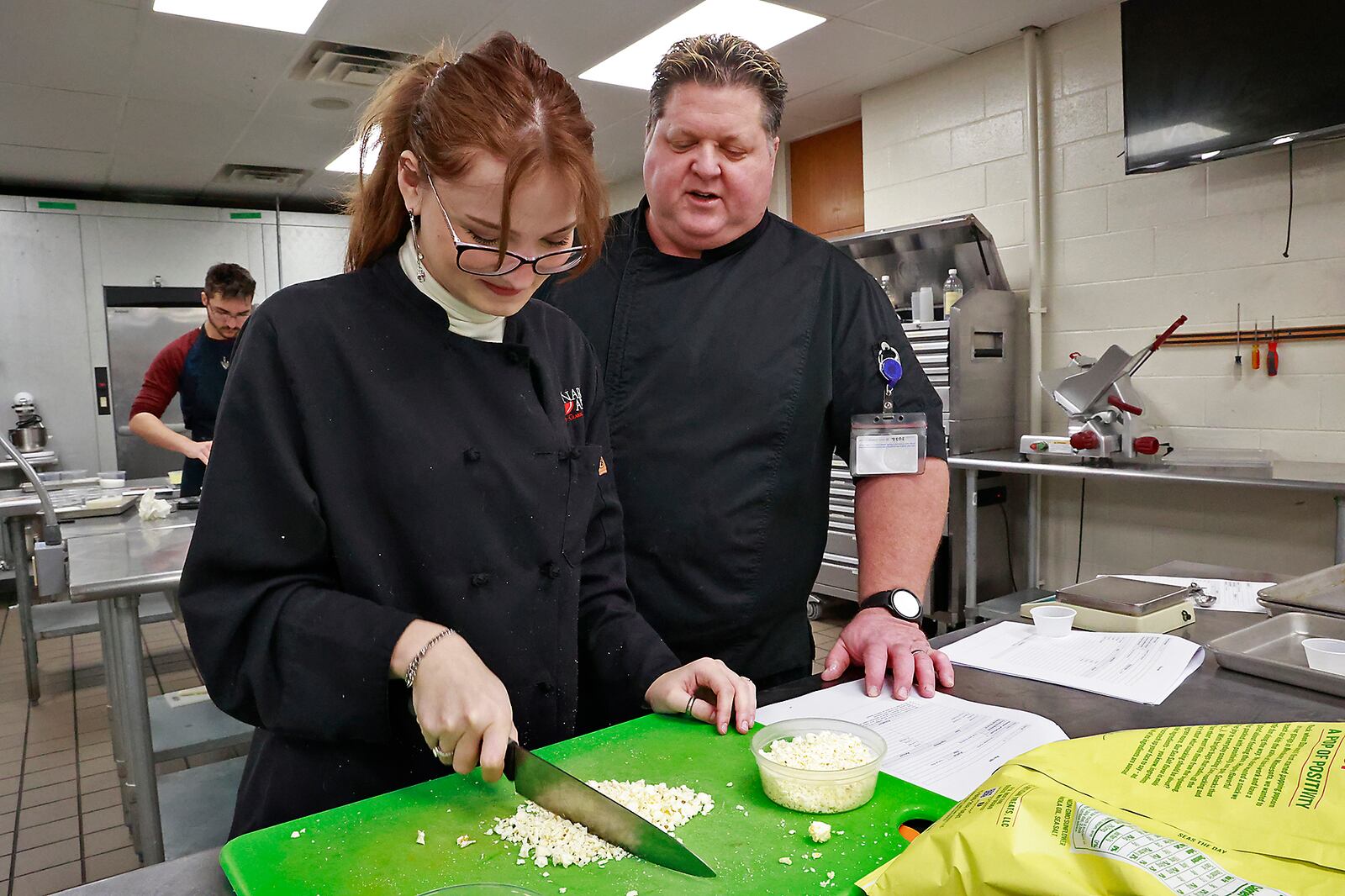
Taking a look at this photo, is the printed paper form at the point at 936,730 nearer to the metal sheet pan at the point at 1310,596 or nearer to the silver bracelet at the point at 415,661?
the silver bracelet at the point at 415,661

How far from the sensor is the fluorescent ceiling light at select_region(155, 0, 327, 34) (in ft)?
13.0

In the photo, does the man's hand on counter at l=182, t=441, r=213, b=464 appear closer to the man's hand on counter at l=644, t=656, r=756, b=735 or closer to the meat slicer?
the man's hand on counter at l=644, t=656, r=756, b=735

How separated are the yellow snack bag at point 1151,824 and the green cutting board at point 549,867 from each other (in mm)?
137

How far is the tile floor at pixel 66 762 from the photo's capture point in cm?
270

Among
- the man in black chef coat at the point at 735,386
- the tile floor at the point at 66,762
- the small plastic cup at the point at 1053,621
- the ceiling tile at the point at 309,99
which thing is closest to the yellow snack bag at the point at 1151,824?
the small plastic cup at the point at 1053,621

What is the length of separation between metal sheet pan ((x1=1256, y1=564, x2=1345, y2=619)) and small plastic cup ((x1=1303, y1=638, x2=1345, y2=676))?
14 cm

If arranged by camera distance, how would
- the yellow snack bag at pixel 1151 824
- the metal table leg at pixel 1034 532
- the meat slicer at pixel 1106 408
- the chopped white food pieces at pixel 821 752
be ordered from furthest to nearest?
1. the metal table leg at pixel 1034 532
2. the meat slicer at pixel 1106 408
3. the chopped white food pieces at pixel 821 752
4. the yellow snack bag at pixel 1151 824

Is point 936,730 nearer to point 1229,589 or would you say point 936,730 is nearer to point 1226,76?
point 1229,589

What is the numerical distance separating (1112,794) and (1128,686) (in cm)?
55

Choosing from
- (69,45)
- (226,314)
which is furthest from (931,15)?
(69,45)

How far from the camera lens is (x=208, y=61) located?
459 cm

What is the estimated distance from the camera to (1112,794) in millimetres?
715

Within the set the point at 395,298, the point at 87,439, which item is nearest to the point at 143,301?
the point at 87,439

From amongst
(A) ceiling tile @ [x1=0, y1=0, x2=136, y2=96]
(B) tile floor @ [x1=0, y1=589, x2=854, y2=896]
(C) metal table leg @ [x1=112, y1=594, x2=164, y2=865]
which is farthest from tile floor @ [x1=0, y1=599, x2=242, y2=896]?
(A) ceiling tile @ [x1=0, y1=0, x2=136, y2=96]
